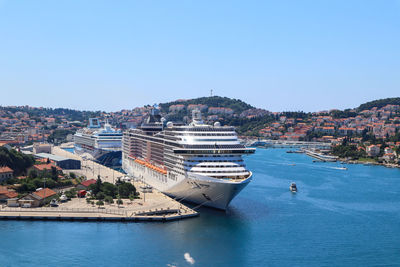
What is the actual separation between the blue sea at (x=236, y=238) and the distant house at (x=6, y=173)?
13.4m

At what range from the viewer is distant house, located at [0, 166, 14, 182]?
47.1 metres

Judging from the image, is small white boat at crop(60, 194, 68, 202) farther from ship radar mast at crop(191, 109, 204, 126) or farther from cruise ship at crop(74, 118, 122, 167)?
cruise ship at crop(74, 118, 122, 167)

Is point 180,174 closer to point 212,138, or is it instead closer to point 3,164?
point 212,138

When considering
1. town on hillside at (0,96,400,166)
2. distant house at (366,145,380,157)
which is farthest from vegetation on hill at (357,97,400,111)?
distant house at (366,145,380,157)

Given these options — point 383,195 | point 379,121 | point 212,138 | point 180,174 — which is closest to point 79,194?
point 180,174

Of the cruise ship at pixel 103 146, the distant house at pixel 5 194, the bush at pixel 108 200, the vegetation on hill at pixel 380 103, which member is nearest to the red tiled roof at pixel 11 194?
the distant house at pixel 5 194

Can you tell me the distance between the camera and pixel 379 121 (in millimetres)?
153750

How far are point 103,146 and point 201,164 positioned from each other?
3975 centimetres

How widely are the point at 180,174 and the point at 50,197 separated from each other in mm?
11272

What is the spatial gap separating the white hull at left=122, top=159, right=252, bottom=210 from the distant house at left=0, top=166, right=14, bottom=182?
14876mm

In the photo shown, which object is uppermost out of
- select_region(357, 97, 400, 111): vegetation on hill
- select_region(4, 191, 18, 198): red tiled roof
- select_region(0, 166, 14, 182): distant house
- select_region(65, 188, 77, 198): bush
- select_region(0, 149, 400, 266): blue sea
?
select_region(357, 97, 400, 111): vegetation on hill

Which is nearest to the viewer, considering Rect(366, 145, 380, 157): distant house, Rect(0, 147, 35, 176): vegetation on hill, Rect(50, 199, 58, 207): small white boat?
Rect(50, 199, 58, 207): small white boat

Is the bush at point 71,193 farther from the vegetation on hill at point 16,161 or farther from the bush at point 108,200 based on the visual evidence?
the vegetation on hill at point 16,161

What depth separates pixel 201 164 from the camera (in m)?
37.2
